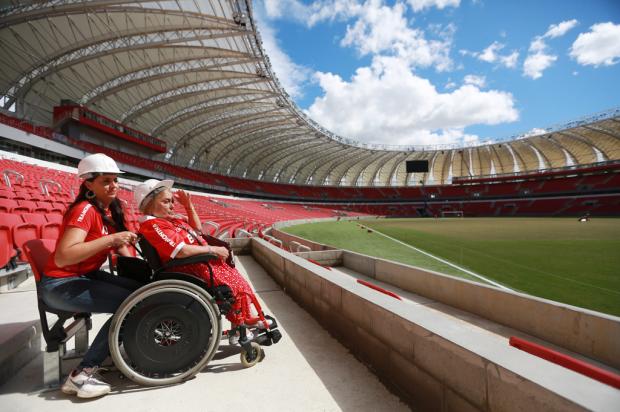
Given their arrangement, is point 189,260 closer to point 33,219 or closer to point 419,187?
point 33,219

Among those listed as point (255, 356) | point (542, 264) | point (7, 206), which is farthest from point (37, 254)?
point (542, 264)

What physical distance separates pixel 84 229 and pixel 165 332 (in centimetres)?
96

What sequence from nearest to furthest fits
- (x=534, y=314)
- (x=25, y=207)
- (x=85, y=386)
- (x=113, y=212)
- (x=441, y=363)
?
(x=441, y=363) < (x=85, y=386) < (x=113, y=212) < (x=534, y=314) < (x=25, y=207)

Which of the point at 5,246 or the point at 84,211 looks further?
the point at 5,246

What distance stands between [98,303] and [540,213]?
6317 centimetres

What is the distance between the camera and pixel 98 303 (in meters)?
2.19

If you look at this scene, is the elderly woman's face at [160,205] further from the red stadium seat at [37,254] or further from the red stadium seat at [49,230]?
the red stadium seat at [49,230]

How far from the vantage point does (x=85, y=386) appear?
2100 mm

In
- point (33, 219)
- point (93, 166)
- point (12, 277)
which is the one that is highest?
point (93, 166)

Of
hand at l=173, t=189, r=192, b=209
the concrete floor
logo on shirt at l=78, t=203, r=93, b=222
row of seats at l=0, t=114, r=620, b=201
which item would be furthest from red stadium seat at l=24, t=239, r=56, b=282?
row of seats at l=0, t=114, r=620, b=201

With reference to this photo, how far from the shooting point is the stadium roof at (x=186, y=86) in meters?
20.3

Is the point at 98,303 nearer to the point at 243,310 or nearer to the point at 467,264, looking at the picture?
the point at 243,310

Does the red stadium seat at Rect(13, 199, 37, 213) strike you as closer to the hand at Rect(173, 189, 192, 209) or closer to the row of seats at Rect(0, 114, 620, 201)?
the hand at Rect(173, 189, 192, 209)

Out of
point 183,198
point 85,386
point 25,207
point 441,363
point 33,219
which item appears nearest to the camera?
point 441,363
